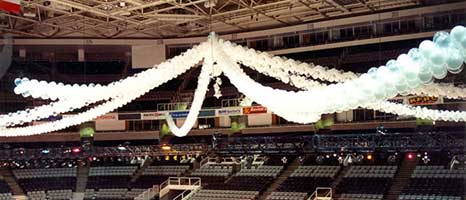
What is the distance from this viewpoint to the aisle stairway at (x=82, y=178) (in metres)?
29.7

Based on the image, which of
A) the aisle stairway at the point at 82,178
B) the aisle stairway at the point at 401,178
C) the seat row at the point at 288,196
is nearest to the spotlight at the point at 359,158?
the aisle stairway at the point at 401,178

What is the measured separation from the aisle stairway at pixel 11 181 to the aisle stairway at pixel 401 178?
17641 millimetres

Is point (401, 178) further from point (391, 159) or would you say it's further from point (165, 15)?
point (165, 15)

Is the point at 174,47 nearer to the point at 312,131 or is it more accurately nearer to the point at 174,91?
the point at 174,91

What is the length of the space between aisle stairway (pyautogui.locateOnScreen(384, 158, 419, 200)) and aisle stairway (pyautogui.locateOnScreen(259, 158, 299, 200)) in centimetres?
516

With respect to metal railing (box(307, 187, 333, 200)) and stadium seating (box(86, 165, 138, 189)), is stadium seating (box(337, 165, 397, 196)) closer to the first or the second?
metal railing (box(307, 187, 333, 200))

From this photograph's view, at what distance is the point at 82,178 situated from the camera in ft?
101

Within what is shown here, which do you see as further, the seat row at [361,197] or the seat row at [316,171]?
the seat row at [316,171]

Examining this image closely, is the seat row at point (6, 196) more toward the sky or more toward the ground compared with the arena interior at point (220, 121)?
more toward the ground

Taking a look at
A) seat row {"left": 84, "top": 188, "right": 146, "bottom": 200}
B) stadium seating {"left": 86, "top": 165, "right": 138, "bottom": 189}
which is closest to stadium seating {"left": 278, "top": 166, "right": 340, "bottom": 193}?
seat row {"left": 84, "top": 188, "right": 146, "bottom": 200}

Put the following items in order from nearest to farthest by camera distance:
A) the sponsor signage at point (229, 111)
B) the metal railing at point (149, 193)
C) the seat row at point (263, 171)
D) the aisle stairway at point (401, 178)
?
1. the aisle stairway at point (401, 178)
2. the sponsor signage at point (229, 111)
3. the metal railing at point (149, 193)
4. the seat row at point (263, 171)

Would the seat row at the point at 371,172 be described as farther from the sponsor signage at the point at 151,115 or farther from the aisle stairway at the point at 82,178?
the aisle stairway at the point at 82,178

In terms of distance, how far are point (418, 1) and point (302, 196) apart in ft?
30.2

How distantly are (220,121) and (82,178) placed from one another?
782 cm
